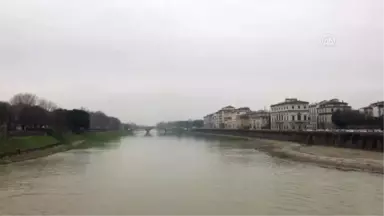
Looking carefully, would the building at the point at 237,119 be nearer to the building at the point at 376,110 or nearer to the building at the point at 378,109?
the building at the point at 376,110

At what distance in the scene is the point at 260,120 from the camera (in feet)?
475

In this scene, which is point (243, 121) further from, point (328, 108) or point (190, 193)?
point (190, 193)

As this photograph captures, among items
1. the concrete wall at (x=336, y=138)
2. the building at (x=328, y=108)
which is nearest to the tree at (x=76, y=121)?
the concrete wall at (x=336, y=138)

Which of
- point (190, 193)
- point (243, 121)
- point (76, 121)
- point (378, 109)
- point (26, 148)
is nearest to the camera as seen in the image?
point (190, 193)

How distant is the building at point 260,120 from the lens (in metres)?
139

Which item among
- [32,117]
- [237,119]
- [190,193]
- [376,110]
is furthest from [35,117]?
[237,119]

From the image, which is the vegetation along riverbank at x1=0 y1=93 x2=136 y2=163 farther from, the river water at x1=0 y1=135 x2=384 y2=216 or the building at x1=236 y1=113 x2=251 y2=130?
the building at x1=236 y1=113 x2=251 y2=130

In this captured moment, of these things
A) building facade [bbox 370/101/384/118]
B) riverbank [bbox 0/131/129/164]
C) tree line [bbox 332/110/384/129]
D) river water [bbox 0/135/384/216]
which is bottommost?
river water [bbox 0/135/384/216]

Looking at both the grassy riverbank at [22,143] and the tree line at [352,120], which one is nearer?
the grassy riverbank at [22,143]

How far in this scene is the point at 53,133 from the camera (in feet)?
209

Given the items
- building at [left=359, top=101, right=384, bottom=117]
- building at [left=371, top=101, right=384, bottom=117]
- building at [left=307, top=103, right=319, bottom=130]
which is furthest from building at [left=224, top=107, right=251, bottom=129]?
building at [left=371, top=101, right=384, bottom=117]

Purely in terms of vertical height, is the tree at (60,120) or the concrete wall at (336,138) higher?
the tree at (60,120)

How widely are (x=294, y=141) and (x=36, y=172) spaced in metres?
50.1

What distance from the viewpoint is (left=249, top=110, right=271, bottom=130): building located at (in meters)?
139
